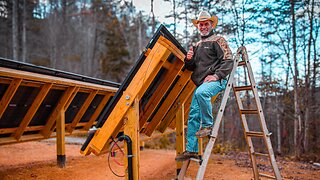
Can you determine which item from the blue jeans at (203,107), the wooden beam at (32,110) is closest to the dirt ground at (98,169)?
the wooden beam at (32,110)

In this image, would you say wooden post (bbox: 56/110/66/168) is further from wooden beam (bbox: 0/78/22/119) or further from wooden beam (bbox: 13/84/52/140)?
wooden beam (bbox: 0/78/22/119)

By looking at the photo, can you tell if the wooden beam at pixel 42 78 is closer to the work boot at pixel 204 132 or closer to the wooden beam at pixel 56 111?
the wooden beam at pixel 56 111

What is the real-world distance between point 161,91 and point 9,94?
2.63 metres

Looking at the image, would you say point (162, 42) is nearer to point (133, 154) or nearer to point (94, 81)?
point (133, 154)

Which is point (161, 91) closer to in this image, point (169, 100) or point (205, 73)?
point (169, 100)

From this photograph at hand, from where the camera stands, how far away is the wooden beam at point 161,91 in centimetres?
444

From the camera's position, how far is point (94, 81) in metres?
7.09

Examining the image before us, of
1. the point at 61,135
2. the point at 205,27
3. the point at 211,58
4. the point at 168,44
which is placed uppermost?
the point at 205,27

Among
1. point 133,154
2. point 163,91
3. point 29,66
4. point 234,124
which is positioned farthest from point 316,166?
point 234,124

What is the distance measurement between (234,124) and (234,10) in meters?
7.82

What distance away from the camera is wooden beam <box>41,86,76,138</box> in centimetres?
607

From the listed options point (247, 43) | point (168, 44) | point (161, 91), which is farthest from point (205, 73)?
point (247, 43)

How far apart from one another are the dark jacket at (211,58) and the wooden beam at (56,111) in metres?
3.27

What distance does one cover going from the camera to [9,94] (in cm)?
468
